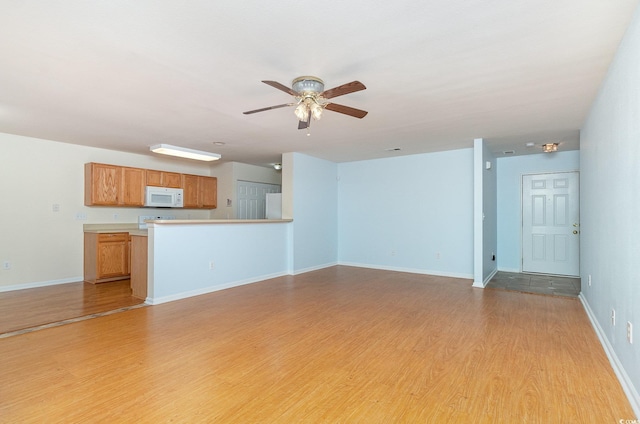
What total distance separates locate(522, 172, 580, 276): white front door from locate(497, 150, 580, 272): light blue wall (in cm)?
10

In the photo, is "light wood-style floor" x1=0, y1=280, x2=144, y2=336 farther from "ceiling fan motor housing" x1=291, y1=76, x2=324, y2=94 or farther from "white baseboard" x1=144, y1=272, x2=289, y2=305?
"ceiling fan motor housing" x1=291, y1=76, x2=324, y2=94

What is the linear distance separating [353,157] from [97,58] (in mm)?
4889

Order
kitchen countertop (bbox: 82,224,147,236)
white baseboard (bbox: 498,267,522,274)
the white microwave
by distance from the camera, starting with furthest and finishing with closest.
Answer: white baseboard (bbox: 498,267,522,274), the white microwave, kitchen countertop (bbox: 82,224,147,236)

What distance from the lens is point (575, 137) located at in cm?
490

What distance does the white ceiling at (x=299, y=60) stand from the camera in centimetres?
190

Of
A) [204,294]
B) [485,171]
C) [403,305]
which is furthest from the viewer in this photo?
[485,171]

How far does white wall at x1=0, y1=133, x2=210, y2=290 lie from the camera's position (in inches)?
192

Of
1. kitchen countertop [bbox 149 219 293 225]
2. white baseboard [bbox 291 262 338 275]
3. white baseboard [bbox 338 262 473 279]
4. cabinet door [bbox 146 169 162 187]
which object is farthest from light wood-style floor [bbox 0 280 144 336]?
white baseboard [bbox 338 262 473 279]

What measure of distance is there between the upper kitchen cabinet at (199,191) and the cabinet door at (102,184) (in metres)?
1.34

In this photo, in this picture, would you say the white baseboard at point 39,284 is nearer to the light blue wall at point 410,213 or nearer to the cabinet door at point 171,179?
the cabinet door at point 171,179

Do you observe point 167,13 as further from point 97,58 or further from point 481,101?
point 481,101

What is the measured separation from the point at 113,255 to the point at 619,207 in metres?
6.68

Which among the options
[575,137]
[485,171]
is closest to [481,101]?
[485,171]

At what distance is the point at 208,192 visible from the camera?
24.4ft
